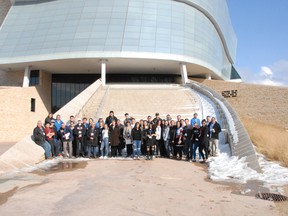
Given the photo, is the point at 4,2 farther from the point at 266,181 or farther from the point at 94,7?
the point at 266,181

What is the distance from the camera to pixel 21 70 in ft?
118

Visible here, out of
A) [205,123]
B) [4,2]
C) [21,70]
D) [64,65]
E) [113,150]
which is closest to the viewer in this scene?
[205,123]

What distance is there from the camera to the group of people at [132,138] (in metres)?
12.0

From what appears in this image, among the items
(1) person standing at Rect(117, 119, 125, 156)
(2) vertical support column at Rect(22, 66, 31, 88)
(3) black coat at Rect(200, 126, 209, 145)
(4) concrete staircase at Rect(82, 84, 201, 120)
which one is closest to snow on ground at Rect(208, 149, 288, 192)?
(3) black coat at Rect(200, 126, 209, 145)

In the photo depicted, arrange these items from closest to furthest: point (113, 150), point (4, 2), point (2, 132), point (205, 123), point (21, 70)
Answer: point (205, 123), point (113, 150), point (2, 132), point (21, 70), point (4, 2)

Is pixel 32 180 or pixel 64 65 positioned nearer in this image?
pixel 32 180

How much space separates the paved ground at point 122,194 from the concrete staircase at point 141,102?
9.72m

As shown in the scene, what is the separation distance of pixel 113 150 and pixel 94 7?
79.1ft

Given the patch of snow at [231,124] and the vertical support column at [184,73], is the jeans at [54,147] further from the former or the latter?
the vertical support column at [184,73]

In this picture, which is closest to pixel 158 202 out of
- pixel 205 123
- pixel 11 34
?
pixel 205 123

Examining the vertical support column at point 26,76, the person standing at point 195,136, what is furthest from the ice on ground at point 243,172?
the vertical support column at point 26,76

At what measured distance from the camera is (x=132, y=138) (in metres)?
12.3

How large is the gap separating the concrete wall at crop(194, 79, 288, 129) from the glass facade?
23.5ft

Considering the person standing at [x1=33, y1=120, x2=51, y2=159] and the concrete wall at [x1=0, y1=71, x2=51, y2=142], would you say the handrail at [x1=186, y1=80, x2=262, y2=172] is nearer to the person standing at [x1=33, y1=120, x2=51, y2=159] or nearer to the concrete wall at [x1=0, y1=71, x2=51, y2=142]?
the person standing at [x1=33, y1=120, x2=51, y2=159]
